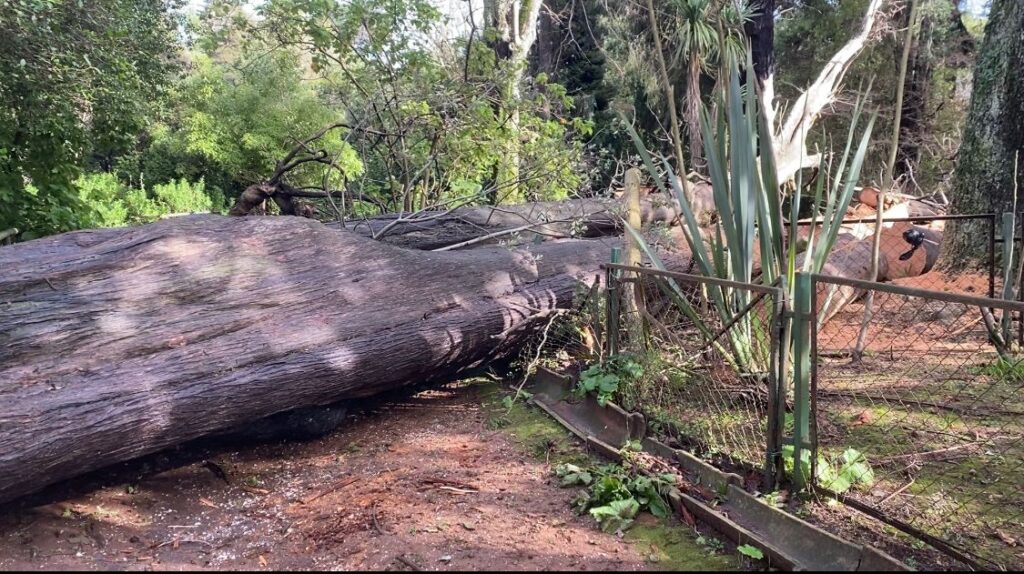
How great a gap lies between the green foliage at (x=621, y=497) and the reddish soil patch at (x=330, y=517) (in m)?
0.08

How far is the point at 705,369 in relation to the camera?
11.0 feet

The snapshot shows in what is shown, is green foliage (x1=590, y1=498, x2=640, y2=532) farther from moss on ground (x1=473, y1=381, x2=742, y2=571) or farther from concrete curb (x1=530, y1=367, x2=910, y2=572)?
concrete curb (x1=530, y1=367, x2=910, y2=572)

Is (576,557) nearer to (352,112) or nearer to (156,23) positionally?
(352,112)

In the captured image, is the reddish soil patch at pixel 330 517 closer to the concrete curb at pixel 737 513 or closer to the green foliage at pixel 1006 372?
the concrete curb at pixel 737 513

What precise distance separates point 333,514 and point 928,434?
2.87 m

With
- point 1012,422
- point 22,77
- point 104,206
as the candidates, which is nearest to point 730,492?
point 1012,422

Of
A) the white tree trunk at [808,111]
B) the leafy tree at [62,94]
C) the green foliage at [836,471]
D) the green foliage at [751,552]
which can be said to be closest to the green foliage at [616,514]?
the green foliage at [751,552]

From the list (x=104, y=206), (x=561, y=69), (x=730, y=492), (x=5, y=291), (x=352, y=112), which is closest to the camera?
(x=730, y=492)

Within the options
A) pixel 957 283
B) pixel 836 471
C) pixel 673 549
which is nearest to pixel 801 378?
pixel 836 471

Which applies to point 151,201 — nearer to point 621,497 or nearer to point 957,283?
point 621,497

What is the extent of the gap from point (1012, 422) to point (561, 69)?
16.3 m

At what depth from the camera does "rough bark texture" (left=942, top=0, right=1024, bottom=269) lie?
201 inches

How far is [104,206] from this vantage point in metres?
10.6

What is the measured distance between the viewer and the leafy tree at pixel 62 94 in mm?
4508
